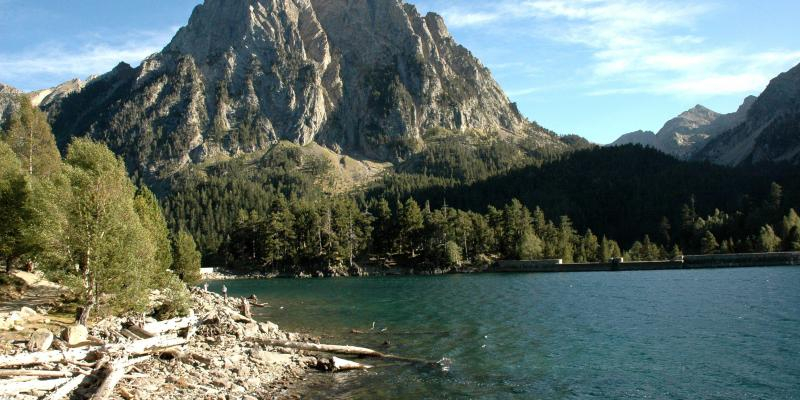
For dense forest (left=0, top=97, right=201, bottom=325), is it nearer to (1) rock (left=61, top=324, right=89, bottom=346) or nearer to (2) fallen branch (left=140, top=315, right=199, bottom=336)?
(2) fallen branch (left=140, top=315, right=199, bottom=336)

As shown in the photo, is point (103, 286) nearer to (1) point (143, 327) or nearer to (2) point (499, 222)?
(1) point (143, 327)

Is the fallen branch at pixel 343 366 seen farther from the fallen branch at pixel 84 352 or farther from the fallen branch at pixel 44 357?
the fallen branch at pixel 44 357

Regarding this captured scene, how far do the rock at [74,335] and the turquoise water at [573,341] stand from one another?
11475mm

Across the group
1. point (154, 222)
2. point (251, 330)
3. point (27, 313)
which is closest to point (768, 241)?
point (251, 330)

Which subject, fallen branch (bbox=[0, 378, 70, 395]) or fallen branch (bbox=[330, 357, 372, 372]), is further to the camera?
fallen branch (bbox=[330, 357, 372, 372])

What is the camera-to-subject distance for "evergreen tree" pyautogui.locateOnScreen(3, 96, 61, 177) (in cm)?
6619

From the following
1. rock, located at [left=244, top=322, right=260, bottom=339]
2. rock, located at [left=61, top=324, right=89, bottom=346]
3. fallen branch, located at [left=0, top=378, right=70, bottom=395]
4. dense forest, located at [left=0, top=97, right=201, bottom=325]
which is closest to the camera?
fallen branch, located at [left=0, top=378, right=70, bottom=395]

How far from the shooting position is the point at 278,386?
95.2 ft

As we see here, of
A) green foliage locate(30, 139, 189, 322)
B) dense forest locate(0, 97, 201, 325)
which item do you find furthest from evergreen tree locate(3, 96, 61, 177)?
green foliage locate(30, 139, 189, 322)

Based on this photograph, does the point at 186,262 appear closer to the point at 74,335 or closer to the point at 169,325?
the point at 169,325

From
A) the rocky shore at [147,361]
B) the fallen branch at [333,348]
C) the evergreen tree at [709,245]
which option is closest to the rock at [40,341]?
the rocky shore at [147,361]

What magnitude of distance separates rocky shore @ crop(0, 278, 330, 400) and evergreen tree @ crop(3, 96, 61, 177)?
1571 inches

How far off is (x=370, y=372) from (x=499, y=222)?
120 meters

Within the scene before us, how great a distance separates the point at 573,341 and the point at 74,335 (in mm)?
33560
